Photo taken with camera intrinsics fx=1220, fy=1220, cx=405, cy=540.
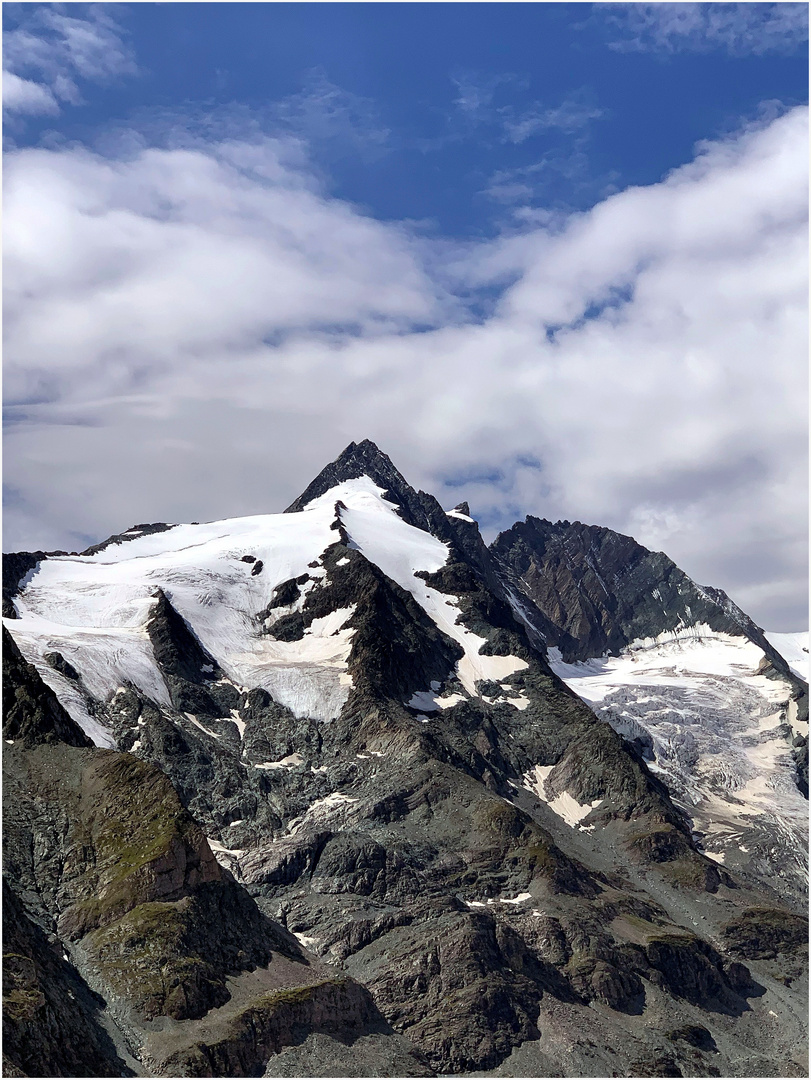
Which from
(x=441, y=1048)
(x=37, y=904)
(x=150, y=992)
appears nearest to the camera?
(x=150, y=992)

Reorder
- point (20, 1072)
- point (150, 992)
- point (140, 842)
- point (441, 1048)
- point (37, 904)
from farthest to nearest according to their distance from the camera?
1. point (441, 1048)
2. point (140, 842)
3. point (37, 904)
4. point (150, 992)
5. point (20, 1072)

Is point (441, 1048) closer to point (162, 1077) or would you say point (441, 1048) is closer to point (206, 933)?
point (206, 933)

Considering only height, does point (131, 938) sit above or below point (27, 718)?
below

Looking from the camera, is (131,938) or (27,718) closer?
(131,938)

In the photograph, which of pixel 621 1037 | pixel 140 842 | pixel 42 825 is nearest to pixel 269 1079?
pixel 140 842

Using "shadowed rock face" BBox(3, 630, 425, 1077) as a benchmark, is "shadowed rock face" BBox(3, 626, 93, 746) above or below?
above

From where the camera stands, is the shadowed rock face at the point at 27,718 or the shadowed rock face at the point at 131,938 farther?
the shadowed rock face at the point at 27,718

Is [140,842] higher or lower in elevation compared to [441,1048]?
higher

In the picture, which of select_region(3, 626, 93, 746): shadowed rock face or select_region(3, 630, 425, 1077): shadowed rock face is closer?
select_region(3, 630, 425, 1077): shadowed rock face

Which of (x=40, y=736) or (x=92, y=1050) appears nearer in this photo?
(x=92, y=1050)

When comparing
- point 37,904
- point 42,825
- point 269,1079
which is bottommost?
point 269,1079

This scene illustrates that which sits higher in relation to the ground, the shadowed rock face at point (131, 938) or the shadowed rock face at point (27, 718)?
the shadowed rock face at point (27, 718)
